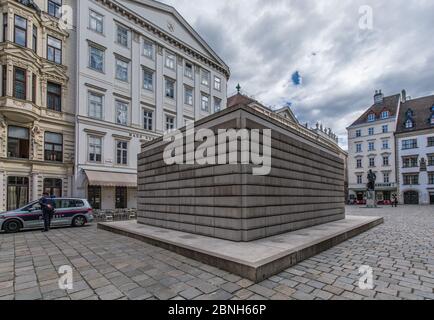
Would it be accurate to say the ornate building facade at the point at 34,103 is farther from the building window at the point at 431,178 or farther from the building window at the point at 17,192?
the building window at the point at 431,178

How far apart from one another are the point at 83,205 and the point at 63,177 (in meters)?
6.37

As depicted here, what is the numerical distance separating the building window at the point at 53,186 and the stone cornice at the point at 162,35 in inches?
649

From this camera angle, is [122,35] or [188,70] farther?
[188,70]

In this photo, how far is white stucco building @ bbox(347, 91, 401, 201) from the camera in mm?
49219

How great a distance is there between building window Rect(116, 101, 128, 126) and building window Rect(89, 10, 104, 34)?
21.7 ft

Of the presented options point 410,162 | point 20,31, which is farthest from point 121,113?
point 410,162

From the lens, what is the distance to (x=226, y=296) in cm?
425

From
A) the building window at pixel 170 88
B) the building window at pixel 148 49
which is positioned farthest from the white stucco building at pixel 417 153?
the building window at pixel 148 49

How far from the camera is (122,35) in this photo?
24.1 metres

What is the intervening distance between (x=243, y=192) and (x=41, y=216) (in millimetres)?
11716

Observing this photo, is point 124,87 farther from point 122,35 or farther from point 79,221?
point 79,221

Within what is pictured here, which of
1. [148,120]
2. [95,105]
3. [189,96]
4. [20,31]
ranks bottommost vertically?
[148,120]

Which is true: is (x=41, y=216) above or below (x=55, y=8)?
below

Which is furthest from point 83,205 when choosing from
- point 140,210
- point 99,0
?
point 99,0
